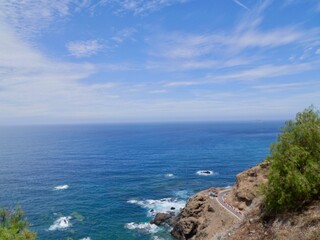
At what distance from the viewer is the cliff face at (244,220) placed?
20.1 meters

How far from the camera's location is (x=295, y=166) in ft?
77.2

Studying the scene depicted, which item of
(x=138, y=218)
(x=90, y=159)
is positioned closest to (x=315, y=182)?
(x=138, y=218)

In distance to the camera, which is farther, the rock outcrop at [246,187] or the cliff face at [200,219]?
the rock outcrop at [246,187]

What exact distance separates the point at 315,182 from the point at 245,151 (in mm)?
119195

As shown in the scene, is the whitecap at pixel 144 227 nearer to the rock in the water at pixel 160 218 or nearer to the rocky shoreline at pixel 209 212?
the rock in the water at pixel 160 218

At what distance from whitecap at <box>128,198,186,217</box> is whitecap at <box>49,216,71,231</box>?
16943 millimetres

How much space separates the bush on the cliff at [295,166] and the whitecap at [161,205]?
43826mm

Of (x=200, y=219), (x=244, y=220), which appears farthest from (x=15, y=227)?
(x=200, y=219)

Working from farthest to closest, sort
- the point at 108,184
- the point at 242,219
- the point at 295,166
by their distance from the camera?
1. the point at 108,184
2. the point at 242,219
3. the point at 295,166

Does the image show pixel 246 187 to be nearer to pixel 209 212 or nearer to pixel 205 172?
pixel 209 212

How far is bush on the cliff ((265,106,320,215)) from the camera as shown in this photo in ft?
73.4

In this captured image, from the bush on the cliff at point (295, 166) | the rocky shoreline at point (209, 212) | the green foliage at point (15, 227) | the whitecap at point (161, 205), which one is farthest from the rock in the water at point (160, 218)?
the bush on the cliff at point (295, 166)

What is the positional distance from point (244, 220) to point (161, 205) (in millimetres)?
44378

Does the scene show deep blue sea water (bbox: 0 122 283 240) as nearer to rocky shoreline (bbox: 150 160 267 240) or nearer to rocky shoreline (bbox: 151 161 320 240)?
rocky shoreline (bbox: 150 160 267 240)
